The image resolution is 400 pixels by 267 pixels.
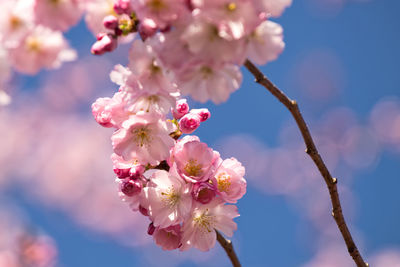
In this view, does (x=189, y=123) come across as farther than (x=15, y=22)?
Yes

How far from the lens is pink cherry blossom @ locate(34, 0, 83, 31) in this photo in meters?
1.05

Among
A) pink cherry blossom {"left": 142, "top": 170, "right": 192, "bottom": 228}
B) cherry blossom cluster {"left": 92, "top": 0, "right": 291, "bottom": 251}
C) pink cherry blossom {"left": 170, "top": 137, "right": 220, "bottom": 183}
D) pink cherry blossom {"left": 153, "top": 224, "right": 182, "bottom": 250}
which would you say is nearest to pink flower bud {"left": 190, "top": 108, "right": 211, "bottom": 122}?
cherry blossom cluster {"left": 92, "top": 0, "right": 291, "bottom": 251}

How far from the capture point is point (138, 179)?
1504 millimetres

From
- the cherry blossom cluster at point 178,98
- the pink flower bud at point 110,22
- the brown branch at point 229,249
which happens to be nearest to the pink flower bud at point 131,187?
the cherry blossom cluster at point 178,98

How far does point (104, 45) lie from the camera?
46.9 inches

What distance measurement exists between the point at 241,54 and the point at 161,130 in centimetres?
53

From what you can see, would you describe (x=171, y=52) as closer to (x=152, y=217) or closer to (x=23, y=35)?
(x=23, y=35)

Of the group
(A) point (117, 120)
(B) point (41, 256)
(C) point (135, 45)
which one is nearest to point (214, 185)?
(A) point (117, 120)

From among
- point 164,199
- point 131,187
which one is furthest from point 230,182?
point 131,187

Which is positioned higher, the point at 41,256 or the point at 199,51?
the point at 41,256

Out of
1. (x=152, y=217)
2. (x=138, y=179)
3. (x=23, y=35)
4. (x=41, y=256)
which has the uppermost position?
(x=41, y=256)

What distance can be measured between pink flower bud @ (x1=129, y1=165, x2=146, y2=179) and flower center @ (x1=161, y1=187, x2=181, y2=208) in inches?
4.2

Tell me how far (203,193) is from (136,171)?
0.25 m

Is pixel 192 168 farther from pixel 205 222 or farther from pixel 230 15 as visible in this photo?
pixel 230 15
